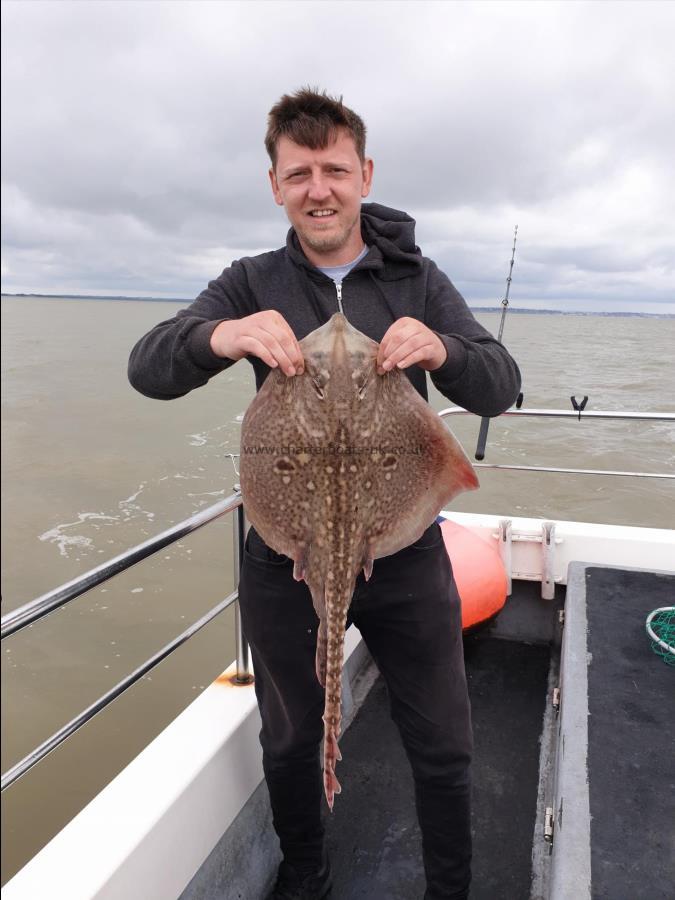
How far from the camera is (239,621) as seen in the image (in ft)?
9.20

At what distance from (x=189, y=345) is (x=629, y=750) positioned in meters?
1.98

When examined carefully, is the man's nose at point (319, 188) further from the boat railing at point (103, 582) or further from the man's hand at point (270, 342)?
the boat railing at point (103, 582)

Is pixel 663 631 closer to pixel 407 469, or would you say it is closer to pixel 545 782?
pixel 545 782

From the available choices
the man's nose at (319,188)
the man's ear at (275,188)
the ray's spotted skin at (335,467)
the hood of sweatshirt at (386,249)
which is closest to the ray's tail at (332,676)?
the ray's spotted skin at (335,467)

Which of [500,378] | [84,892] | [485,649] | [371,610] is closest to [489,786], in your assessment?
[485,649]

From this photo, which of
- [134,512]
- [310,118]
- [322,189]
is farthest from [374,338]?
[134,512]

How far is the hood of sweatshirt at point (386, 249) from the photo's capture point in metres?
2.23

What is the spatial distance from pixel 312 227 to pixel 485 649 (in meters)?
3.35

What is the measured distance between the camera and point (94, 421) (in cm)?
2084

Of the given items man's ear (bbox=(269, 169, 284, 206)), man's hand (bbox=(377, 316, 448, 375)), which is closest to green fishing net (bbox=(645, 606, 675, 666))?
man's hand (bbox=(377, 316, 448, 375))

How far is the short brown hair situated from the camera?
6.70ft

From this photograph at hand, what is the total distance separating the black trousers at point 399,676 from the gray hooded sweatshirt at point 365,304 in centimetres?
56

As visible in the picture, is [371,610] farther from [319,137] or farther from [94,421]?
[94,421]

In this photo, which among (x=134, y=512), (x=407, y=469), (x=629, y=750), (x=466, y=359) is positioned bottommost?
(x=134, y=512)
